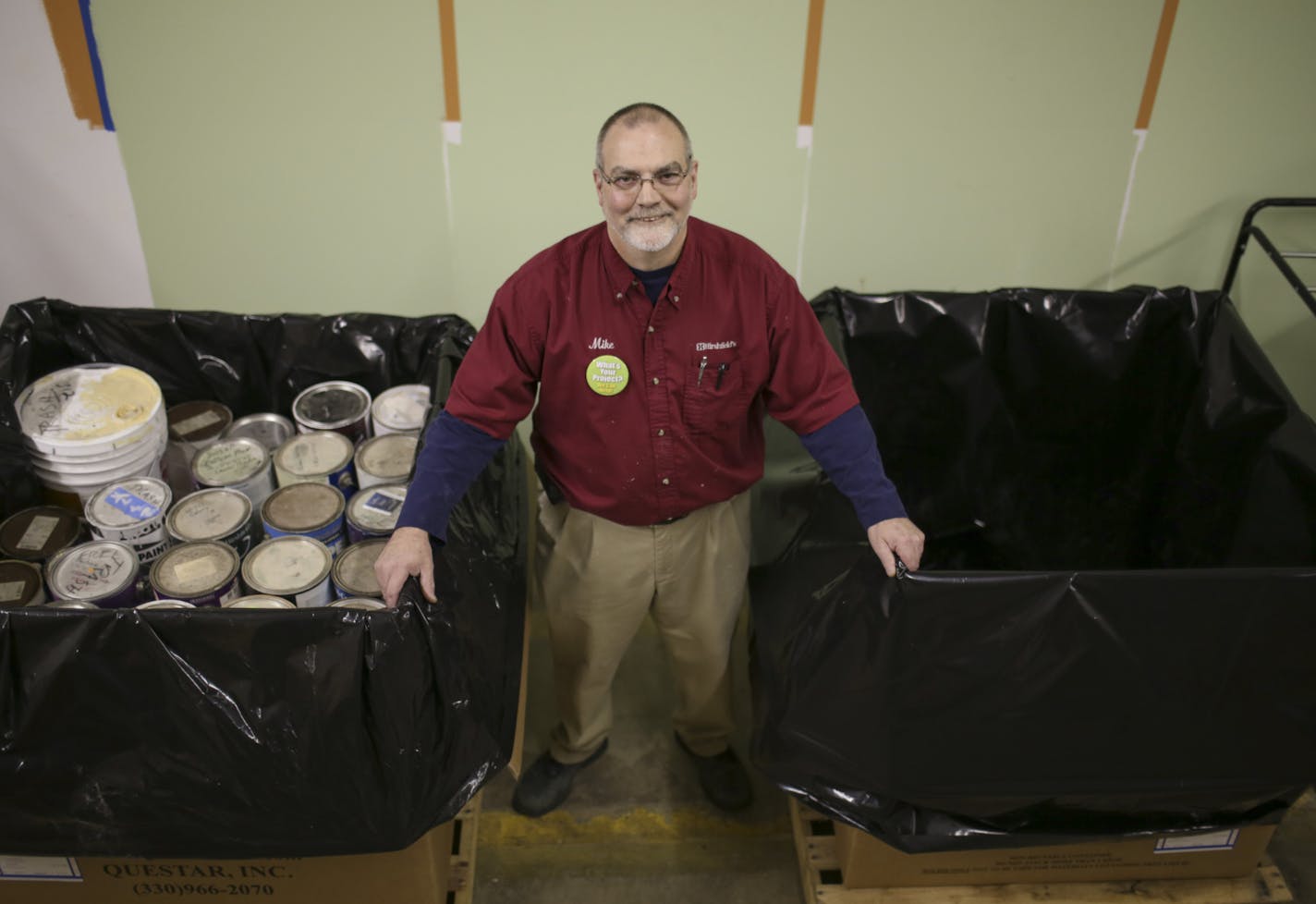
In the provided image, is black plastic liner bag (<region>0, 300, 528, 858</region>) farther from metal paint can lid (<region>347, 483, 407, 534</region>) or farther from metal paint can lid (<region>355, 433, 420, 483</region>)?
metal paint can lid (<region>355, 433, 420, 483</region>)

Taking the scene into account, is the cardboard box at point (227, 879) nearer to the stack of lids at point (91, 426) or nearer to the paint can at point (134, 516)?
the paint can at point (134, 516)

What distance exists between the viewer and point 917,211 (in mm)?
2266

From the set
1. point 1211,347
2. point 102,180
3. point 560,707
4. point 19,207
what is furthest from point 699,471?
point 19,207

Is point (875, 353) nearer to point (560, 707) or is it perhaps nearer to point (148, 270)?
point (560, 707)

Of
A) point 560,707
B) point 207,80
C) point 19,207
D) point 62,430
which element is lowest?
point 560,707

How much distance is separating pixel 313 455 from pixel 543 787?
84 centimetres

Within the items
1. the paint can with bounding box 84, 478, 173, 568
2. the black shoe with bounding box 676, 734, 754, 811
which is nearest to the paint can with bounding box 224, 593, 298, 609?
the paint can with bounding box 84, 478, 173, 568

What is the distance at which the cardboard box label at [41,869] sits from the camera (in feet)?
5.03

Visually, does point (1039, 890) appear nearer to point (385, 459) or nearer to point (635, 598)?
point (635, 598)

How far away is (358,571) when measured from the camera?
1.71 m

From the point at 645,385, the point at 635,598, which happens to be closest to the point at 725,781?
the point at 635,598

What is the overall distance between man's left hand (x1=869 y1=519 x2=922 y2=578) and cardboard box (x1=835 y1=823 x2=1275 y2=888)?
0.55m

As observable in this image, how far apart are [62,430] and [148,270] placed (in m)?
0.52

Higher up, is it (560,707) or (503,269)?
(503,269)
